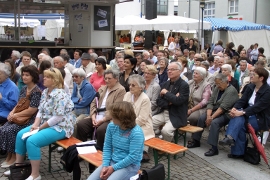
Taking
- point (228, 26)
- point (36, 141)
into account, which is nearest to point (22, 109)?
point (36, 141)

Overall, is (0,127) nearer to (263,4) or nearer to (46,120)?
(46,120)

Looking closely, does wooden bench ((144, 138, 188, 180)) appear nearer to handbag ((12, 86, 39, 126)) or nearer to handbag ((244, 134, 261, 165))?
handbag ((244, 134, 261, 165))

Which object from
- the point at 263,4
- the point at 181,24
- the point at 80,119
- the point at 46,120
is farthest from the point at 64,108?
the point at 263,4

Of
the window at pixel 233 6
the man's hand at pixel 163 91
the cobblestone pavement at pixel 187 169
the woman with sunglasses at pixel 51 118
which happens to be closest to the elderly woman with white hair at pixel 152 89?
the man's hand at pixel 163 91

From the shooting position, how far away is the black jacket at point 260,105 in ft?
18.9

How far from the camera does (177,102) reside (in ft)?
18.6

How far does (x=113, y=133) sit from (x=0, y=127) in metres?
2.35

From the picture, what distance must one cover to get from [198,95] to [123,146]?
10.4 feet

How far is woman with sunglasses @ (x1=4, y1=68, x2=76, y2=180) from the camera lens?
4.96 meters

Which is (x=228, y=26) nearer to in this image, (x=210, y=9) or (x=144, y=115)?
(x=210, y=9)

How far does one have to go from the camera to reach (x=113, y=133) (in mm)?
3930

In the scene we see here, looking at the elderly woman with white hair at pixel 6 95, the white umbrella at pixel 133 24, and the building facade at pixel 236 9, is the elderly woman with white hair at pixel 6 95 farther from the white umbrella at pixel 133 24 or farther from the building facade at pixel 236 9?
the building facade at pixel 236 9

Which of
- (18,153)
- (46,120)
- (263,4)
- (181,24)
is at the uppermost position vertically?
(263,4)

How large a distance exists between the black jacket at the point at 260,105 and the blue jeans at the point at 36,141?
9.40 feet
